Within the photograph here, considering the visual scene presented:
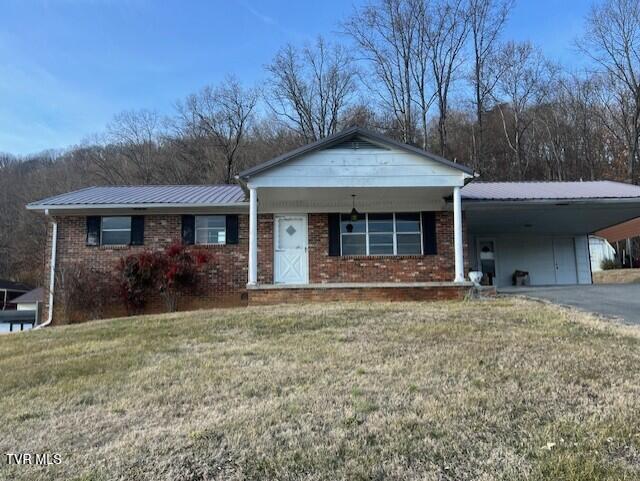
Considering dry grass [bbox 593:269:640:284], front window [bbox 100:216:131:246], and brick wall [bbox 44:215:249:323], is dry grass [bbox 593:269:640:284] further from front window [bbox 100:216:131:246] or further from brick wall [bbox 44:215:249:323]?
front window [bbox 100:216:131:246]

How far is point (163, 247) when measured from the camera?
46.3 feet

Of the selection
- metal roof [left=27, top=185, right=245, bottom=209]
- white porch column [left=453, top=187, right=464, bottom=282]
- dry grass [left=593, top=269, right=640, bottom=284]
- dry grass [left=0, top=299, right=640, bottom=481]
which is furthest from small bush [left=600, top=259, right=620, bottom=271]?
dry grass [left=0, top=299, right=640, bottom=481]

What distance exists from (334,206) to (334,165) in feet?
7.26

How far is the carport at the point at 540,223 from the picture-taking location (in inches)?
545

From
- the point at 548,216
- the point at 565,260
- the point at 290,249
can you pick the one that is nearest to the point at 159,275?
the point at 290,249

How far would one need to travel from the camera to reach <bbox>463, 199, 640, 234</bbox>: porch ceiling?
13812mm

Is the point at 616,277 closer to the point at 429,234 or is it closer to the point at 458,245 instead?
the point at 429,234

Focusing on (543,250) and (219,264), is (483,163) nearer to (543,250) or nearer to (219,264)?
(543,250)

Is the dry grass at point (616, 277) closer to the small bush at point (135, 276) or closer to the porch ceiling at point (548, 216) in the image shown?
the porch ceiling at point (548, 216)

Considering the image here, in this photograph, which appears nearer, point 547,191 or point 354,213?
point 354,213

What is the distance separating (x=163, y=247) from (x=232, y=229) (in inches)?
78.5

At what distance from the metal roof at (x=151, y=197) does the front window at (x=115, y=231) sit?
57cm

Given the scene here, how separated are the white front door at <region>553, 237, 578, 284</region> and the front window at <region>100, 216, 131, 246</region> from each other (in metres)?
14.7

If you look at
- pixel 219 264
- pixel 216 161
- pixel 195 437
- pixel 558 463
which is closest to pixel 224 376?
pixel 195 437
